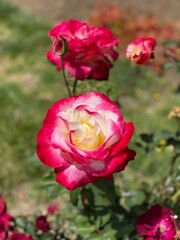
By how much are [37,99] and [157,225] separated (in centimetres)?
273

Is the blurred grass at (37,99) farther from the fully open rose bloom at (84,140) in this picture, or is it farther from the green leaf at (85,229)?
the fully open rose bloom at (84,140)

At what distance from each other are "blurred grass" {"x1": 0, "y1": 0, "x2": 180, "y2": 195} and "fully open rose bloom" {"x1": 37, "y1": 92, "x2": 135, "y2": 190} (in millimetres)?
1841

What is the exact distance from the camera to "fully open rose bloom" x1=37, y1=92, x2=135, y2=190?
1.39m

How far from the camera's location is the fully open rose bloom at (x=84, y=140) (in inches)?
54.9

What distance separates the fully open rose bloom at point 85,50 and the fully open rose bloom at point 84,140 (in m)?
0.30

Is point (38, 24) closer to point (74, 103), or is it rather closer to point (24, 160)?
point (24, 160)

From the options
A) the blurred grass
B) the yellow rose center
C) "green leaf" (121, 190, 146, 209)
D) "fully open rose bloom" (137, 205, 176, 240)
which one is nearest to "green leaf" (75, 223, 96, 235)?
"fully open rose bloom" (137, 205, 176, 240)

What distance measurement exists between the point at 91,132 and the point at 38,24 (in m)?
4.23

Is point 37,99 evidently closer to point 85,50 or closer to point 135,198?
point 135,198

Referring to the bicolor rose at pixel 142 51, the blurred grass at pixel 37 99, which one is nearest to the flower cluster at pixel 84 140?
the bicolor rose at pixel 142 51

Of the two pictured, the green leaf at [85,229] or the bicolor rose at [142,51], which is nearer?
the bicolor rose at [142,51]

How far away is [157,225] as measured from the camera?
1.73m

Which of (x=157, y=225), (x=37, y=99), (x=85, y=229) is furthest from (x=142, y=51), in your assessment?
(x=37, y=99)

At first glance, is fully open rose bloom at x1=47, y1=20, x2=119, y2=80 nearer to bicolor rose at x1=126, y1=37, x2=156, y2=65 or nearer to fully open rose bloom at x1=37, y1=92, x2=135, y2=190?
bicolor rose at x1=126, y1=37, x2=156, y2=65
